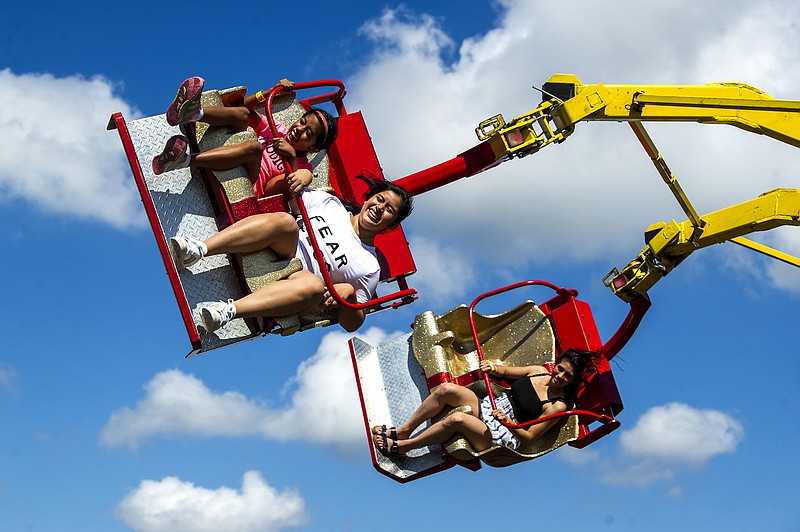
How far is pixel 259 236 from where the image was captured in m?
8.87

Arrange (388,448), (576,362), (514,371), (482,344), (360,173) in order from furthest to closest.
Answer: (482,344) → (360,173) → (514,371) → (388,448) → (576,362)

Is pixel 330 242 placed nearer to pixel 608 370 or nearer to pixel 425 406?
pixel 425 406

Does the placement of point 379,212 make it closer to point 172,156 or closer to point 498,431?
point 172,156

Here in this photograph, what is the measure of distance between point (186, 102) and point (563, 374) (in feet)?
13.0

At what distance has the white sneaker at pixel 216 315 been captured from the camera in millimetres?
8277

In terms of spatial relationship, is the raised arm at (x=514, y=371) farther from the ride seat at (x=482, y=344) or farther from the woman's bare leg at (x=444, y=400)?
the woman's bare leg at (x=444, y=400)

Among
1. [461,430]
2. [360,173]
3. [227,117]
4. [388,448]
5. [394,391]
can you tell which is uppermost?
[227,117]

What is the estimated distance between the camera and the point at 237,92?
985cm

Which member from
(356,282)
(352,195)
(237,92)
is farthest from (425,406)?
(237,92)

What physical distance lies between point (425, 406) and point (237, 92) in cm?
314

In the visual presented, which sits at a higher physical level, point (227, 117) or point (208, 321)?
point (227, 117)

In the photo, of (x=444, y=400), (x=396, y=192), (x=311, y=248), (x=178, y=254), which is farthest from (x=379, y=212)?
(x=178, y=254)

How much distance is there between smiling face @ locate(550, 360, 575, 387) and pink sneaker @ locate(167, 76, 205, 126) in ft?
12.5

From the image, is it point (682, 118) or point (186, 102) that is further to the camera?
point (682, 118)
